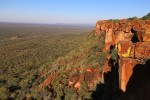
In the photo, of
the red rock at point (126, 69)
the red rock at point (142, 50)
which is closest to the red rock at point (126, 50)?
the red rock at point (142, 50)

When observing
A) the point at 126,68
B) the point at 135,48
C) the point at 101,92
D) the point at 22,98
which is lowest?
the point at 22,98

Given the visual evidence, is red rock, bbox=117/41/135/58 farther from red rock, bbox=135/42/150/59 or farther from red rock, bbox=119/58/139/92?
red rock, bbox=119/58/139/92

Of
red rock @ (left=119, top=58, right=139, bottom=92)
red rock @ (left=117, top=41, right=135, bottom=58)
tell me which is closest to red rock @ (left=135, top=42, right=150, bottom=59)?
red rock @ (left=117, top=41, right=135, bottom=58)

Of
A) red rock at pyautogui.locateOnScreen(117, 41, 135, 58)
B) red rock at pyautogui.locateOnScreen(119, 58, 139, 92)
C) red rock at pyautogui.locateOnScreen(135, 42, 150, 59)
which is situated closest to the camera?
red rock at pyautogui.locateOnScreen(119, 58, 139, 92)

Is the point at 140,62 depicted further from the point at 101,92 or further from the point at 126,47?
the point at 101,92


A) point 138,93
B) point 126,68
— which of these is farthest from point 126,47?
point 138,93

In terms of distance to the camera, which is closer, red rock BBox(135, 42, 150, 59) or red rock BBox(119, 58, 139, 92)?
red rock BBox(119, 58, 139, 92)

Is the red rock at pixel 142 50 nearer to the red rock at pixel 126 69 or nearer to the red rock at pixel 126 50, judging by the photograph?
the red rock at pixel 126 50

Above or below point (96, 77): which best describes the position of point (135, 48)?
above

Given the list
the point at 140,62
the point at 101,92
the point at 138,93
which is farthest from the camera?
the point at 101,92

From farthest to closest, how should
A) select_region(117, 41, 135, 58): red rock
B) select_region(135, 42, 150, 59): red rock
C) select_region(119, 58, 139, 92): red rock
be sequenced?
select_region(117, 41, 135, 58): red rock, select_region(135, 42, 150, 59): red rock, select_region(119, 58, 139, 92): red rock

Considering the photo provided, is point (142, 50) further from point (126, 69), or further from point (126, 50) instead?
point (126, 69)
